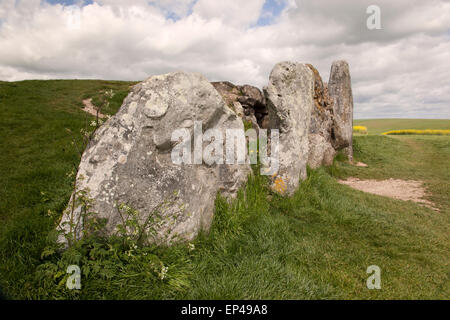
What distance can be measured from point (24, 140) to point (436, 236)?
11.3 metres

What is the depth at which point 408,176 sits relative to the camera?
10672 millimetres

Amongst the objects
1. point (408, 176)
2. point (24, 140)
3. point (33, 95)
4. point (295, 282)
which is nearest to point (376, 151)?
point (408, 176)

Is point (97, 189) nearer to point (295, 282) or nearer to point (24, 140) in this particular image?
point (295, 282)

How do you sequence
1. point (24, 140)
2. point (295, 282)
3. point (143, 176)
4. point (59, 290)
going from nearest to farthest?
point (59, 290), point (295, 282), point (143, 176), point (24, 140)

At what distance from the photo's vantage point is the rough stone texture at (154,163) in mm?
3844

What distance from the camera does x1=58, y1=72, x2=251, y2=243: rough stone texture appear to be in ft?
12.6

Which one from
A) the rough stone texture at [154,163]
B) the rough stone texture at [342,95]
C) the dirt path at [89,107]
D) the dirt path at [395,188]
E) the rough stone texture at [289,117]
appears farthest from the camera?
the dirt path at [89,107]

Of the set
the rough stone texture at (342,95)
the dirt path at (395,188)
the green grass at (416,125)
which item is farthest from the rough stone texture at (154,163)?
A: the green grass at (416,125)

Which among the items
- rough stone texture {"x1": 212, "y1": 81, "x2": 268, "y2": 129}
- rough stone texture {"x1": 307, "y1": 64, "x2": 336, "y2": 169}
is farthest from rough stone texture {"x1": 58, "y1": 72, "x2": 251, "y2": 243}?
rough stone texture {"x1": 212, "y1": 81, "x2": 268, "y2": 129}

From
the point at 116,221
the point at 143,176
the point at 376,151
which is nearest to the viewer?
the point at 116,221

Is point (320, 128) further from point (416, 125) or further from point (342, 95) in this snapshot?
point (416, 125)

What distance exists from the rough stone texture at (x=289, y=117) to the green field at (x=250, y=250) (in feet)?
1.43

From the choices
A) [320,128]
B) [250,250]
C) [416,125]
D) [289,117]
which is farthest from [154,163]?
[416,125]

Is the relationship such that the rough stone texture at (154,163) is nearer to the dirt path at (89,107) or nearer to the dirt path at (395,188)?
the dirt path at (395,188)
